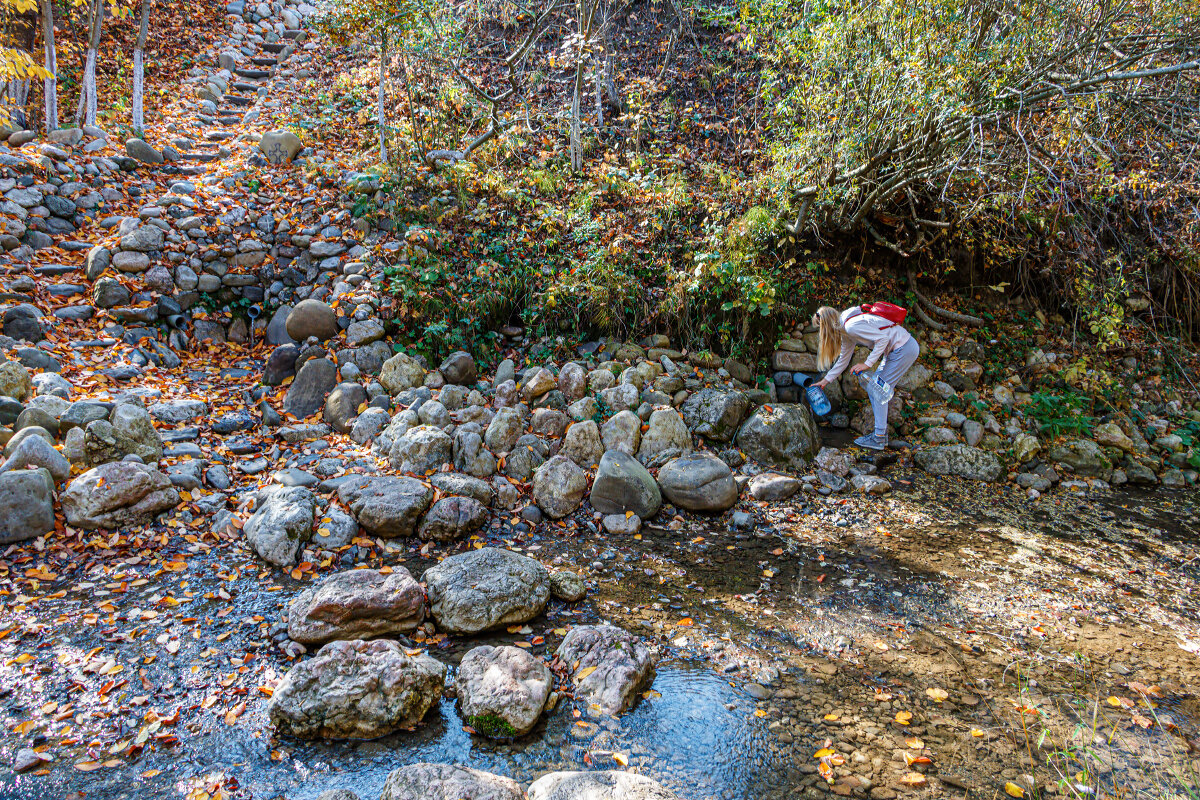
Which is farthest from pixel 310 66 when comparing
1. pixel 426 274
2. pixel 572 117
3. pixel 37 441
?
pixel 37 441

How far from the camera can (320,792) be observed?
7.54 feet

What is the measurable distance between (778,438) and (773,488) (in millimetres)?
619

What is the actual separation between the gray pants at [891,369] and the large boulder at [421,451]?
3999 millimetres

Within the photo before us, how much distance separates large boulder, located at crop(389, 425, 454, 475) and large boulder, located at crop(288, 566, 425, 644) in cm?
137

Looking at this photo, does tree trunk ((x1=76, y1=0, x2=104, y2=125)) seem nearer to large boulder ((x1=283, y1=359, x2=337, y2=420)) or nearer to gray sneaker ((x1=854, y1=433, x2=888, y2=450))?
large boulder ((x1=283, y1=359, x2=337, y2=420))

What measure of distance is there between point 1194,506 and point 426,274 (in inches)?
292

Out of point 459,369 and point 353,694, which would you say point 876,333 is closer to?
point 459,369

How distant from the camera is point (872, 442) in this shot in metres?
5.56

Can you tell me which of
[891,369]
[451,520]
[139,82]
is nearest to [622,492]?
[451,520]

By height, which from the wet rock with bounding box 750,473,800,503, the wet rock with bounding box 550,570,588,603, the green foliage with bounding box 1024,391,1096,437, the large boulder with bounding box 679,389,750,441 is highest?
the green foliage with bounding box 1024,391,1096,437

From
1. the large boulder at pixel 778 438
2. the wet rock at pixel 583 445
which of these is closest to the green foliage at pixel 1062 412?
the large boulder at pixel 778 438

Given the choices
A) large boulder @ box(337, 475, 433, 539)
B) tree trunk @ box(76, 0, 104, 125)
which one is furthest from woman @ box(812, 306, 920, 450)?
tree trunk @ box(76, 0, 104, 125)

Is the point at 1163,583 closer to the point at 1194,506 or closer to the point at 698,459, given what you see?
the point at 1194,506

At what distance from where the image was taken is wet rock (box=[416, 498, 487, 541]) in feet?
13.2
